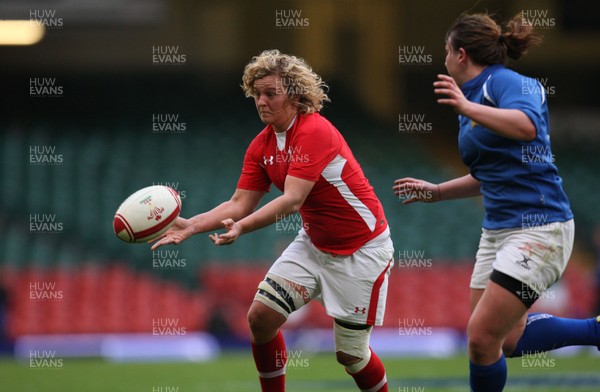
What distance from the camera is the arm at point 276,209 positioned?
5125 mm

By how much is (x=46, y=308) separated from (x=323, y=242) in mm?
9105

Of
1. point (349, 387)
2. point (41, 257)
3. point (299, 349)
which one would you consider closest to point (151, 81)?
point (41, 257)

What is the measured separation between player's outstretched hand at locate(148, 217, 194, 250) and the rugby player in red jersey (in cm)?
2

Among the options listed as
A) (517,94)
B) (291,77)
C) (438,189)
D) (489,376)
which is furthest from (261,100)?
(489,376)

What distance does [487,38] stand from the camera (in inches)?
208

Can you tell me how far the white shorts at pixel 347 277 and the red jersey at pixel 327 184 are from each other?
7cm

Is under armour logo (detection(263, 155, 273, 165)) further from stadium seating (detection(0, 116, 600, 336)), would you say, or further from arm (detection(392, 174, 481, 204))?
stadium seating (detection(0, 116, 600, 336))

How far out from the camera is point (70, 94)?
19.5 meters

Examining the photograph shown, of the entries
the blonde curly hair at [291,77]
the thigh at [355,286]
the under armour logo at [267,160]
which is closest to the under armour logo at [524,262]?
the thigh at [355,286]

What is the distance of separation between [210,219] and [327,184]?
0.75 m

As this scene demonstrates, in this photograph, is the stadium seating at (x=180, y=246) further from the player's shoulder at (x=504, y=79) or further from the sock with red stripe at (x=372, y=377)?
the player's shoulder at (x=504, y=79)

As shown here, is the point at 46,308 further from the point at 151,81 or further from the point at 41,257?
the point at 151,81

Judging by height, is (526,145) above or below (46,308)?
above

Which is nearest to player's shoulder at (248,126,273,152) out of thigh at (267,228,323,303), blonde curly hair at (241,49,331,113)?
blonde curly hair at (241,49,331,113)
